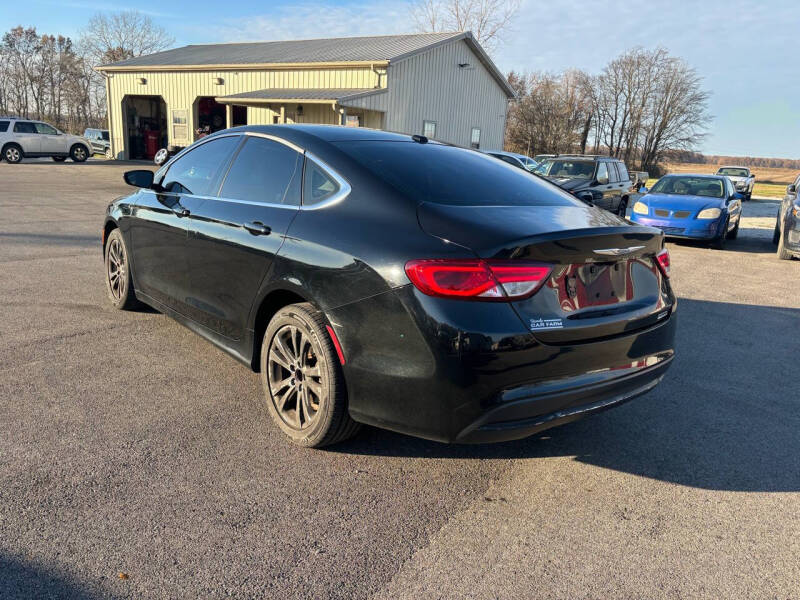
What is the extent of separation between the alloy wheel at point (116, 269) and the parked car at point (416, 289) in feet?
5.37

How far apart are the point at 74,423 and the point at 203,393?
2.45 ft

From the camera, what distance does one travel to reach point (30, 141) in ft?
85.6

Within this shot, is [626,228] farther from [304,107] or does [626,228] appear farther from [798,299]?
[304,107]

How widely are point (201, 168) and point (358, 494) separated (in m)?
2.66

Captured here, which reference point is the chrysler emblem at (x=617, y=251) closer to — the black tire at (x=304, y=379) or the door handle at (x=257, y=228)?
the black tire at (x=304, y=379)

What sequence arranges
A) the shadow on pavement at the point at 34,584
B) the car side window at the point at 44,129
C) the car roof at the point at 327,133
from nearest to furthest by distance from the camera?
the shadow on pavement at the point at 34,584
the car roof at the point at 327,133
the car side window at the point at 44,129

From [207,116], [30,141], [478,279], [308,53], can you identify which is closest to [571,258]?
[478,279]

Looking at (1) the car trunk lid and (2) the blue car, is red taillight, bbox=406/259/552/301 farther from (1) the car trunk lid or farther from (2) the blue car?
(2) the blue car

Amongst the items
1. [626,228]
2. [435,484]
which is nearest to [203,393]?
[435,484]

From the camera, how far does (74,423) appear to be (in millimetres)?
3324

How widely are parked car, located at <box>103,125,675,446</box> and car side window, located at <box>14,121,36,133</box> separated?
89.0ft

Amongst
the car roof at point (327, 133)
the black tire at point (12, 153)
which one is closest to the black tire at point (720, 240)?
the car roof at point (327, 133)

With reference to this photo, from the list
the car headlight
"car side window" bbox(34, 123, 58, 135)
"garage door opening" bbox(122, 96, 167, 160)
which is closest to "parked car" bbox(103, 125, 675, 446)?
the car headlight

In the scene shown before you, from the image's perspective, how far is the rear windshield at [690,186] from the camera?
43.0 ft
